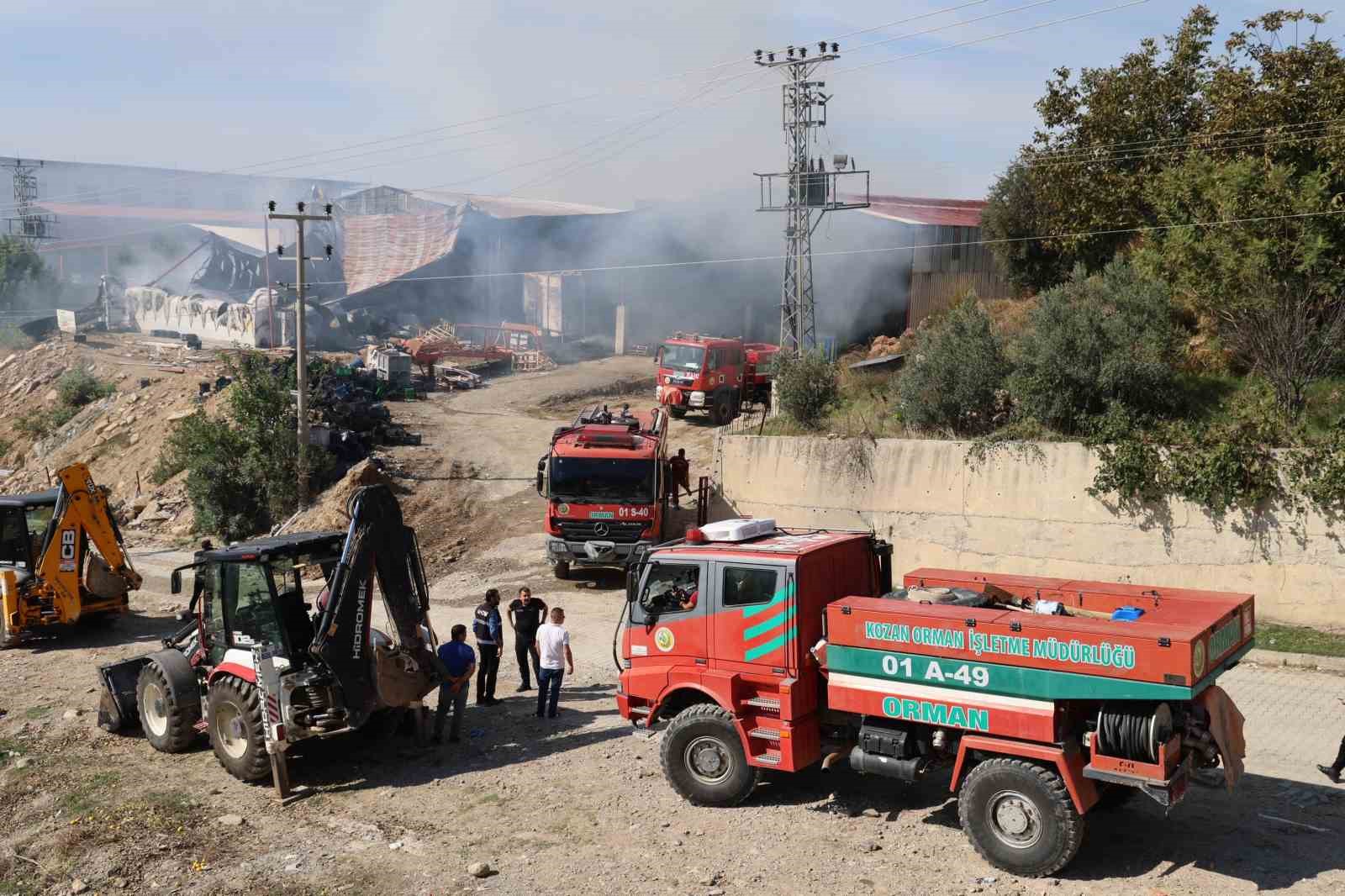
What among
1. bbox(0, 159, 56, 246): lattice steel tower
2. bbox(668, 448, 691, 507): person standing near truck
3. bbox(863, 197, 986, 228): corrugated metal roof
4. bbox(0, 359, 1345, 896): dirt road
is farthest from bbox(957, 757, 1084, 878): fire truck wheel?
bbox(0, 159, 56, 246): lattice steel tower

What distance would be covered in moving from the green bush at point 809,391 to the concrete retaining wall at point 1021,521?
3.20 ft

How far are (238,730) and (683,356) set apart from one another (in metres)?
20.6

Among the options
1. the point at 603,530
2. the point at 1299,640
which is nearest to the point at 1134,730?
the point at 1299,640

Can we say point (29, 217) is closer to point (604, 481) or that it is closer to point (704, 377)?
point (704, 377)

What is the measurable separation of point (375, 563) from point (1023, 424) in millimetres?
11209

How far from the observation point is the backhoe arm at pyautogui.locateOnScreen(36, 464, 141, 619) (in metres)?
16.0

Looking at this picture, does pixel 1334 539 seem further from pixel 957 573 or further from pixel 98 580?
pixel 98 580

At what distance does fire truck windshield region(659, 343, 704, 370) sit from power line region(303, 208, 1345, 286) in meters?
7.93

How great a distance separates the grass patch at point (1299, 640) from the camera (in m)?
14.0

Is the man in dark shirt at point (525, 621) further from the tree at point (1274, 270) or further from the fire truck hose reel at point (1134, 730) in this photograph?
the tree at point (1274, 270)

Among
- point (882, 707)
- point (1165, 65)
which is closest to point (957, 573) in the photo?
point (882, 707)

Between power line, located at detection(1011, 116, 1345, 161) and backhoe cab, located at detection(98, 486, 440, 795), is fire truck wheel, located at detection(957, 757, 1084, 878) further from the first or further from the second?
power line, located at detection(1011, 116, 1345, 161)

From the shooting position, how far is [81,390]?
131 feet

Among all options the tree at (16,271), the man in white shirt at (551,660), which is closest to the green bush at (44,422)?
the man in white shirt at (551,660)
